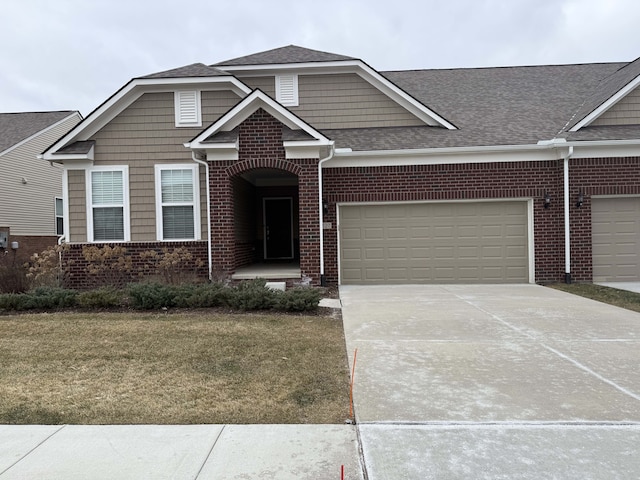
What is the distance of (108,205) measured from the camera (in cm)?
1198

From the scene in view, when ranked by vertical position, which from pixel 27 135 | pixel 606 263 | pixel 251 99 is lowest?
pixel 606 263

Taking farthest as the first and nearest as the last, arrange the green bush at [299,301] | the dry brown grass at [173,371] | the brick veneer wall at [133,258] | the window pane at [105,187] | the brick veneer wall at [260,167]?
the window pane at [105,187] < the brick veneer wall at [133,258] < the brick veneer wall at [260,167] < the green bush at [299,301] < the dry brown grass at [173,371]

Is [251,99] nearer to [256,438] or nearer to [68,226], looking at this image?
→ [68,226]

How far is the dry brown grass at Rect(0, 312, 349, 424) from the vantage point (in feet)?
13.3

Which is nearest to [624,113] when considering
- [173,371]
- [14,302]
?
[173,371]

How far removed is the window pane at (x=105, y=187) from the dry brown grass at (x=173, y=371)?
4763mm

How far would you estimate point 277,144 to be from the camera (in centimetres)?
1092

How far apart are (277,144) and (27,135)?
1535 centimetres

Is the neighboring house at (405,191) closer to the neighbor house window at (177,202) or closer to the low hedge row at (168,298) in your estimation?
the neighbor house window at (177,202)

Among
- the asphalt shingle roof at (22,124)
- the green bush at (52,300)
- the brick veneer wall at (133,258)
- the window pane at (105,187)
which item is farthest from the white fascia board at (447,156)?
the asphalt shingle roof at (22,124)

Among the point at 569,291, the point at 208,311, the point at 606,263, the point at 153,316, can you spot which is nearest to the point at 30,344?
the point at 153,316

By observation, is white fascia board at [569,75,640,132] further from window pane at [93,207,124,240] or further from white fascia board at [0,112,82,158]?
white fascia board at [0,112,82,158]

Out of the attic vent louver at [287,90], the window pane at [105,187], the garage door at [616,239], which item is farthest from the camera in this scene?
the attic vent louver at [287,90]

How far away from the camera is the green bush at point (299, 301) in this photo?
8242 millimetres
